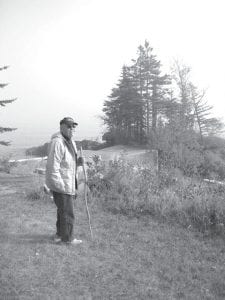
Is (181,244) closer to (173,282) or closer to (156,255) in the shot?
(156,255)

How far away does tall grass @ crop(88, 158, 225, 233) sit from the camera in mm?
6742

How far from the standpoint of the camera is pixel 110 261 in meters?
4.89

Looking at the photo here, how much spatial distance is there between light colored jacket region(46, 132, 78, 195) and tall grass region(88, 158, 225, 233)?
8.70ft

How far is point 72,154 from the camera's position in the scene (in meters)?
5.21

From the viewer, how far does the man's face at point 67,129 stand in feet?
16.7

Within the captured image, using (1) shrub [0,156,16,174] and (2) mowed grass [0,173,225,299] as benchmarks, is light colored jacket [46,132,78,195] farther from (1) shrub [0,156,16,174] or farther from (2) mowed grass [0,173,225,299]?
(1) shrub [0,156,16,174]

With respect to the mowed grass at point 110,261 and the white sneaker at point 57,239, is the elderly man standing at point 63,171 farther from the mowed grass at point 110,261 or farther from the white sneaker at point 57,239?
the mowed grass at point 110,261

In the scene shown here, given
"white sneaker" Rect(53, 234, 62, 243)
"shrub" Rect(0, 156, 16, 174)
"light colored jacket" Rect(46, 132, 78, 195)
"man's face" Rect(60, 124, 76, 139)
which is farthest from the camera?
"shrub" Rect(0, 156, 16, 174)

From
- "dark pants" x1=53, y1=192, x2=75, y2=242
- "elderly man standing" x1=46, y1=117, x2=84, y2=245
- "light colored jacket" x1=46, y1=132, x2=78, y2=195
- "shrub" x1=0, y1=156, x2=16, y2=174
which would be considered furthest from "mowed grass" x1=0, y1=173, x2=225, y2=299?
"shrub" x1=0, y1=156, x2=16, y2=174

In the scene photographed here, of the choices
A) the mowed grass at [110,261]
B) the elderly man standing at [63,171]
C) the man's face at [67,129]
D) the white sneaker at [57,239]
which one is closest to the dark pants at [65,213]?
the elderly man standing at [63,171]

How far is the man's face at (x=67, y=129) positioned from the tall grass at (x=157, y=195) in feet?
9.81

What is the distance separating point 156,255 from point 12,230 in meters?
2.92

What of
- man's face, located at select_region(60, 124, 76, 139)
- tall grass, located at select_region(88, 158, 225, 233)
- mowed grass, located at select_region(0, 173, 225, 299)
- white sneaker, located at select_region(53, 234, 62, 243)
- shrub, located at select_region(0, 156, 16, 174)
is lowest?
mowed grass, located at select_region(0, 173, 225, 299)

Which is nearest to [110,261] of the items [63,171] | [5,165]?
[63,171]
